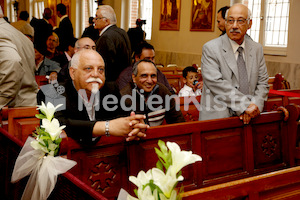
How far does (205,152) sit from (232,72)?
913 millimetres

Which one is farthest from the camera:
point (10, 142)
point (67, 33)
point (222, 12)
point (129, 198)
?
point (67, 33)

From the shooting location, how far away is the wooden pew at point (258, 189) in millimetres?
1844

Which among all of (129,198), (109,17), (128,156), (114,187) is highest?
(109,17)

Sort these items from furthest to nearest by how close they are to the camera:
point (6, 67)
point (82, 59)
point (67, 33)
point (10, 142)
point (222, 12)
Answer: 1. point (67, 33)
2. point (222, 12)
3. point (6, 67)
4. point (82, 59)
5. point (10, 142)

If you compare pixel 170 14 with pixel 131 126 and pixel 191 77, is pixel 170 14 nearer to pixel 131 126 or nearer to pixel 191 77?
pixel 191 77

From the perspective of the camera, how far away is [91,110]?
3.06 meters

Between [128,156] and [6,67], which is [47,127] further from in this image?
[6,67]

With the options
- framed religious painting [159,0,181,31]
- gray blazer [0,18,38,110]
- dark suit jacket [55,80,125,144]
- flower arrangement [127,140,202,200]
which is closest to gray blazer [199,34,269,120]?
dark suit jacket [55,80,125,144]

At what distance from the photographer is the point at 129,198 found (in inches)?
65.2

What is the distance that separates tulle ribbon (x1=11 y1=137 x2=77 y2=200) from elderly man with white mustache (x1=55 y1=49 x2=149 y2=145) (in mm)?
398

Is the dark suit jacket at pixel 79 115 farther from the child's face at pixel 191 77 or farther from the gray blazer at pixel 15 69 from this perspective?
the child's face at pixel 191 77

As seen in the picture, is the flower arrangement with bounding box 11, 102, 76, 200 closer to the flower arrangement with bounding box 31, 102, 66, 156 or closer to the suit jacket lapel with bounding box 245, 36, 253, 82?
the flower arrangement with bounding box 31, 102, 66, 156

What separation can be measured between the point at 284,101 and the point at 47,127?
13.8 ft

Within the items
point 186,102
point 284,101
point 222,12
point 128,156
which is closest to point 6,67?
point 128,156
